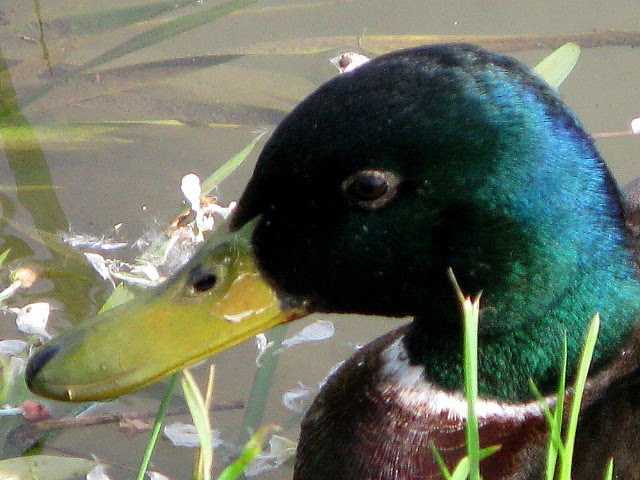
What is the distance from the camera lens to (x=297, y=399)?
146 inches

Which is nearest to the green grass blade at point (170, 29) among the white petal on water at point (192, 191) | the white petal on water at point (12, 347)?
the white petal on water at point (192, 191)

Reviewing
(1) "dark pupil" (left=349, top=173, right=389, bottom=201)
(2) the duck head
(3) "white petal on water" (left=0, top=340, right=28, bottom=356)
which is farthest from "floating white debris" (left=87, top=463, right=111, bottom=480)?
(1) "dark pupil" (left=349, top=173, right=389, bottom=201)

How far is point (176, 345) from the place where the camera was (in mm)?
2504

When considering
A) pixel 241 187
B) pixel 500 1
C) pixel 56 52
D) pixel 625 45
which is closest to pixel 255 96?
pixel 241 187

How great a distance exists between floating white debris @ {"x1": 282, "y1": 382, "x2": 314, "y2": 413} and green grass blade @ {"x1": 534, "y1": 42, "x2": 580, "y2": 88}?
51.0 inches

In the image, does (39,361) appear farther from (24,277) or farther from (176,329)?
(24,277)

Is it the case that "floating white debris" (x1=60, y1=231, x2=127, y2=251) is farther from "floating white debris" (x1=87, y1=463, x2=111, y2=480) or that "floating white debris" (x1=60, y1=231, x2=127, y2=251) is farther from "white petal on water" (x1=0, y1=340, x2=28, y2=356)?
"floating white debris" (x1=87, y1=463, x2=111, y2=480)

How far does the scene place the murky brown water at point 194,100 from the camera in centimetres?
402

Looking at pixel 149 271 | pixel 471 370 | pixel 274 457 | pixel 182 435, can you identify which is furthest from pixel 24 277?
pixel 471 370

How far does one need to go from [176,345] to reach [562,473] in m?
0.91

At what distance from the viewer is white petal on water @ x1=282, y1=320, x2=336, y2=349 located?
380cm

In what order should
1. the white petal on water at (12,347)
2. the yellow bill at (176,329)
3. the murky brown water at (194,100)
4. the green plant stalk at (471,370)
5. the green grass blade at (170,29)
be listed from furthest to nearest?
1. the green grass blade at (170,29)
2. the murky brown water at (194,100)
3. the white petal on water at (12,347)
4. the yellow bill at (176,329)
5. the green plant stalk at (471,370)

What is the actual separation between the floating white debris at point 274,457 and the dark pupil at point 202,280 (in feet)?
3.34

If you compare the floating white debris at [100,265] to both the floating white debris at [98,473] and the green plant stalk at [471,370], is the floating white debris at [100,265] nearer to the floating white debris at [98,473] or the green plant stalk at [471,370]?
the floating white debris at [98,473]
